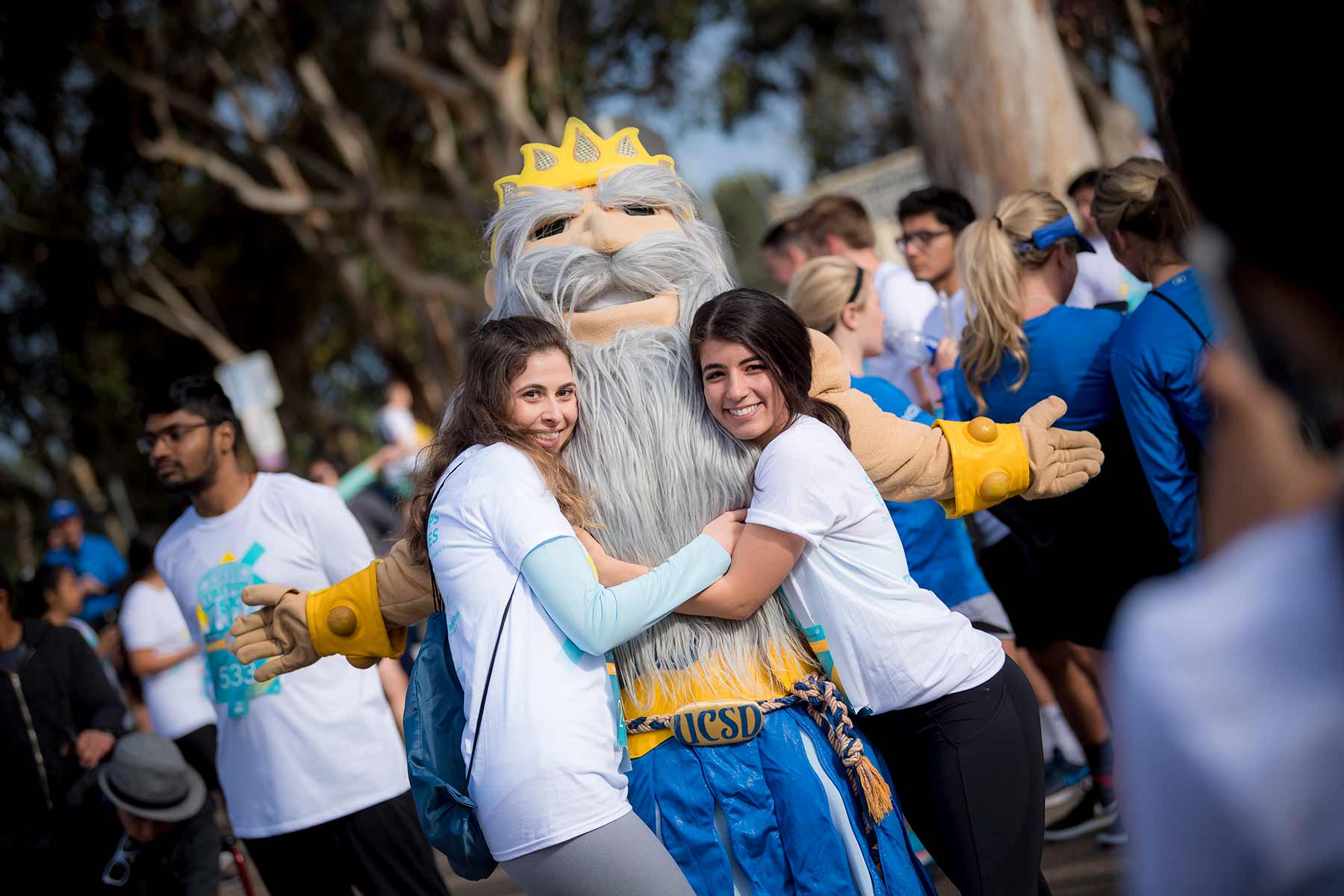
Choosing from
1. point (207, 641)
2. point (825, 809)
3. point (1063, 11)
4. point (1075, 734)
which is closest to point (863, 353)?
point (1075, 734)

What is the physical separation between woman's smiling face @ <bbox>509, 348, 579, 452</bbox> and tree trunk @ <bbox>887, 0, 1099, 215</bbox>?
13.8 ft

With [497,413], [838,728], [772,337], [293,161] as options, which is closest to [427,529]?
[497,413]

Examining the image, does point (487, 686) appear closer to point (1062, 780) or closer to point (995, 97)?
point (1062, 780)

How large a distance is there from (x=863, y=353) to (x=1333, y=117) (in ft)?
10.5

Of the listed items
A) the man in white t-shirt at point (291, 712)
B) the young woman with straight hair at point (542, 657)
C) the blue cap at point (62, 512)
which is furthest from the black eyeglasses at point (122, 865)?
the blue cap at point (62, 512)

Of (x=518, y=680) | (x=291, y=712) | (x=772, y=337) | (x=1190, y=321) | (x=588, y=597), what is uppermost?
(x=772, y=337)

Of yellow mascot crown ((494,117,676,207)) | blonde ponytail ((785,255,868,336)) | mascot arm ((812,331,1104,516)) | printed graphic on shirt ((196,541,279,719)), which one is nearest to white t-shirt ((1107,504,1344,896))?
mascot arm ((812,331,1104,516))

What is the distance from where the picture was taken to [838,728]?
8.33ft

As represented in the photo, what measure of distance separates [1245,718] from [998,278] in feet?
9.58

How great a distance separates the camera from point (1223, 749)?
2.75ft

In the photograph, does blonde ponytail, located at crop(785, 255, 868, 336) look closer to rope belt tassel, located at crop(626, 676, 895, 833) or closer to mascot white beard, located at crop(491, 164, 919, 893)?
mascot white beard, located at crop(491, 164, 919, 893)

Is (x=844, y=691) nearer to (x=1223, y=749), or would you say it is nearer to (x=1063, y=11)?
(x=1223, y=749)

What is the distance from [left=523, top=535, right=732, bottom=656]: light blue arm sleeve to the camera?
226 cm

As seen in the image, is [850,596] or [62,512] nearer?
[850,596]
